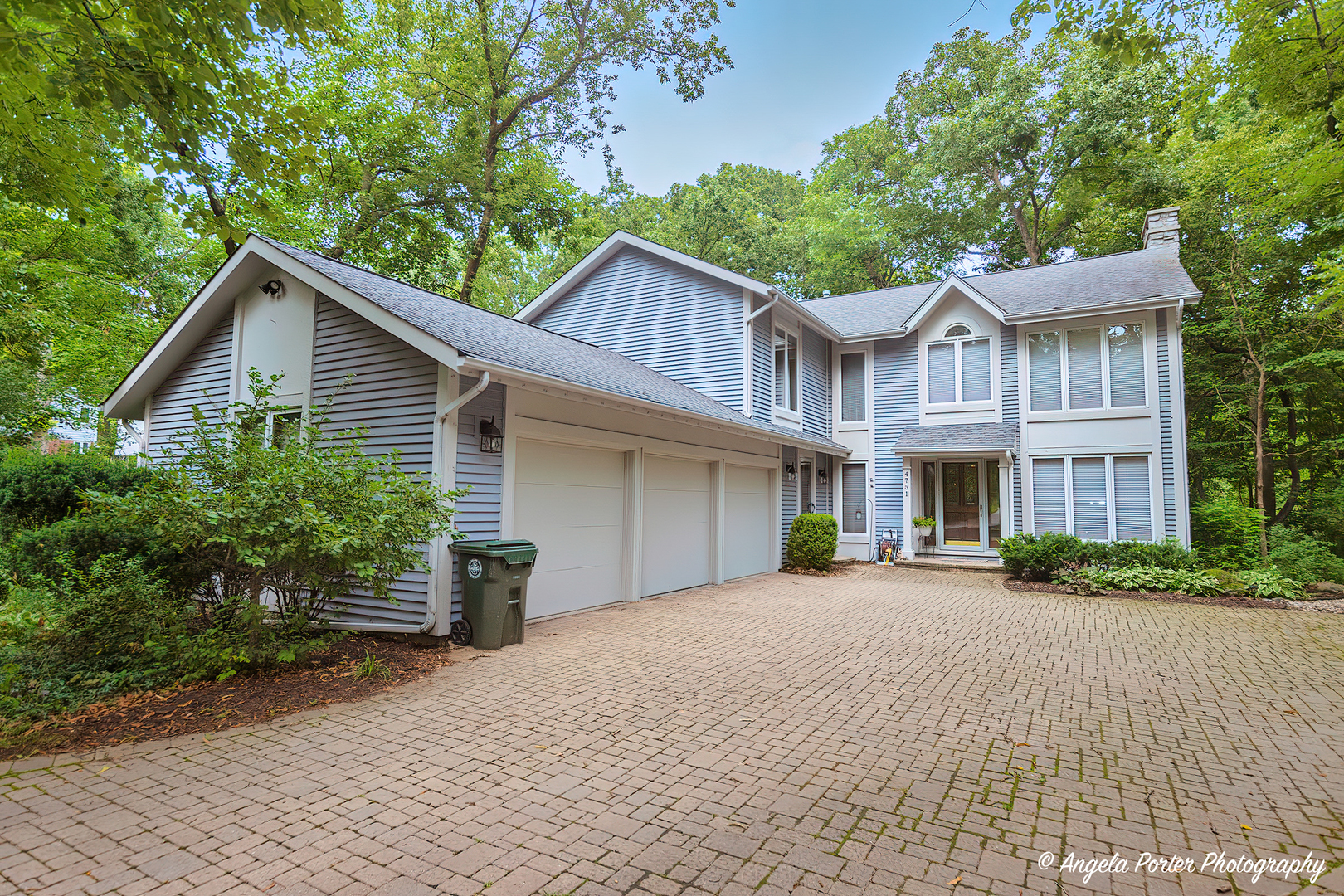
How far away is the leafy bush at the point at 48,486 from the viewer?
8.62 m

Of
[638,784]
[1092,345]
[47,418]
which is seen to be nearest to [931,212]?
[1092,345]

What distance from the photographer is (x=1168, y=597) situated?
35.1 ft

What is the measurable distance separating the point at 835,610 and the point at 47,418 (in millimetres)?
18077

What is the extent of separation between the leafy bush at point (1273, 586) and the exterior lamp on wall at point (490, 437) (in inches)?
485

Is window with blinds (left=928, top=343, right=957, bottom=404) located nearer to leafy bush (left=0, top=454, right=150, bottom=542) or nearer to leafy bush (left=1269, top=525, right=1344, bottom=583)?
leafy bush (left=1269, top=525, right=1344, bottom=583)

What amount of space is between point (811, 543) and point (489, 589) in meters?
8.36

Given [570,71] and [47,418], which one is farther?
[570,71]

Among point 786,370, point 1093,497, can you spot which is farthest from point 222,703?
point 1093,497

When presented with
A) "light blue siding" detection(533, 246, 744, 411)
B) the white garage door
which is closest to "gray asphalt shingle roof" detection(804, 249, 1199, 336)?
"light blue siding" detection(533, 246, 744, 411)

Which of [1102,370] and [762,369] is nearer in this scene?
[762,369]

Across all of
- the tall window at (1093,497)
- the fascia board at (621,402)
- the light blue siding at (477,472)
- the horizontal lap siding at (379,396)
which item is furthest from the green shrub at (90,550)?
the tall window at (1093,497)

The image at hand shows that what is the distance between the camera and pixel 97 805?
3.25 metres

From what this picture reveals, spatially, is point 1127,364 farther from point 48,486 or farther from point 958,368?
point 48,486

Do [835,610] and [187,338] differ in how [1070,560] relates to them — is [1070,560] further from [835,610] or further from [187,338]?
[187,338]
